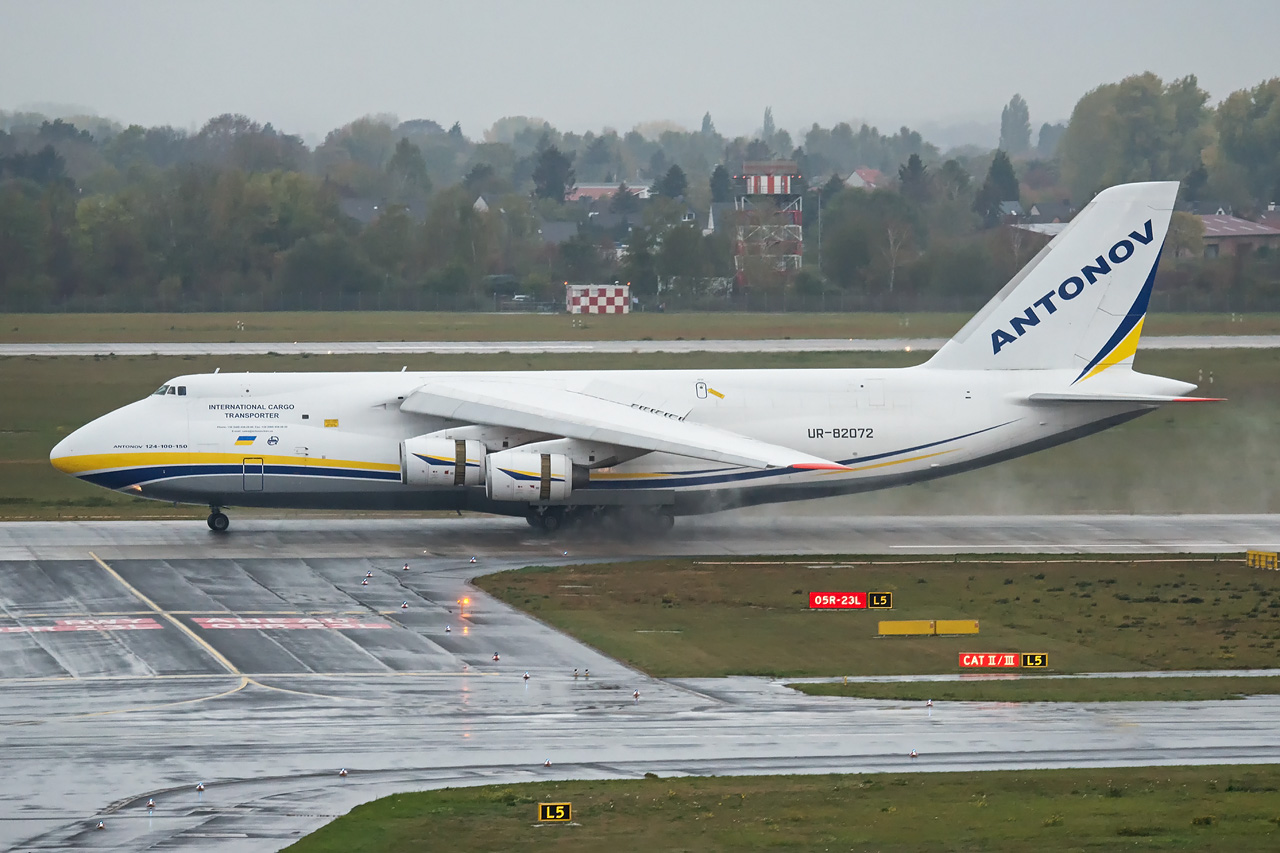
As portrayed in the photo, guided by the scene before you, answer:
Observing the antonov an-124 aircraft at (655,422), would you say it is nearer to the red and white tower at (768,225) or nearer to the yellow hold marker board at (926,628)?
the yellow hold marker board at (926,628)

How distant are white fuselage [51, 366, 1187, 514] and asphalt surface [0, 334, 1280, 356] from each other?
29522mm

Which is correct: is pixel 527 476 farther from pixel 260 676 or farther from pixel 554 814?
pixel 554 814

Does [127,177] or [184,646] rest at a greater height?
[127,177]

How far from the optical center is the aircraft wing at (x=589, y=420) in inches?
1377

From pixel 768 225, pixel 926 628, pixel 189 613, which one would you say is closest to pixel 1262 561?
pixel 926 628

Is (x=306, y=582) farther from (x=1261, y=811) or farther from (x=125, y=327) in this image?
(x=125, y=327)

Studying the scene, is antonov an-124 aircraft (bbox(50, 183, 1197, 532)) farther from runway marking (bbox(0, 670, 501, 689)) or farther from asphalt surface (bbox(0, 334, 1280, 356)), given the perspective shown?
asphalt surface (bbox(0, 334, 1280, 356))

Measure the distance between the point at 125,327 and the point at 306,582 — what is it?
59.7 meters

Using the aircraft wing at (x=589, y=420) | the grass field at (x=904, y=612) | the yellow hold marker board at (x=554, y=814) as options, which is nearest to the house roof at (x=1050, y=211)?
the aircraft wing at (x=589, y=420)

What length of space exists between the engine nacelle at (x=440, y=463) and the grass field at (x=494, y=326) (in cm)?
4164

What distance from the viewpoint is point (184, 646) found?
27.2 m

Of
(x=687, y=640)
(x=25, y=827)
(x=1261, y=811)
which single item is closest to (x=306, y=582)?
(x=687, y=640)

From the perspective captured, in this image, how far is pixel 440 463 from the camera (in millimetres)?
36906

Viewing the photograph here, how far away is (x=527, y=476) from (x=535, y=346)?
3830 centimetres
